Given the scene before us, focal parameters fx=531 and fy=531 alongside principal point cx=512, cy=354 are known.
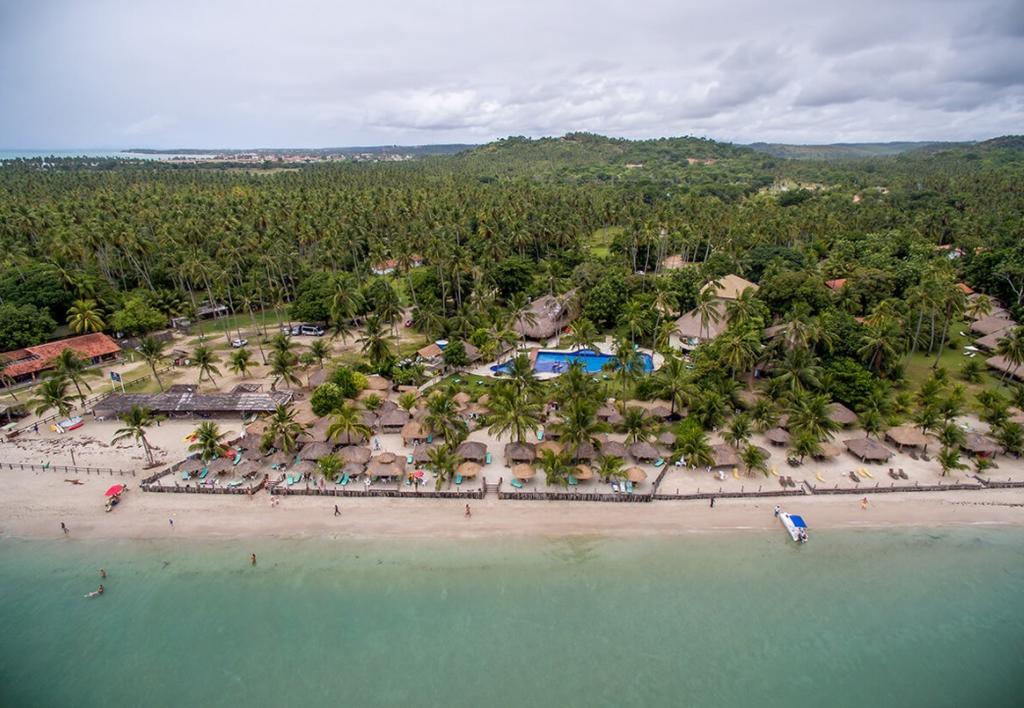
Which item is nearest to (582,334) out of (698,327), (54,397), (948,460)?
(698,327)

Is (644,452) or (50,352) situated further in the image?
(50,352)

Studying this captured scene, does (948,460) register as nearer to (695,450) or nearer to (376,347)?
(695,450)

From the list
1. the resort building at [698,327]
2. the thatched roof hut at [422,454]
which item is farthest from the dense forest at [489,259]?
the thatched roof hut at [422,454]

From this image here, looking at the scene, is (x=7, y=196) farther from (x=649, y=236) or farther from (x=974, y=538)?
(x=974, y=538)

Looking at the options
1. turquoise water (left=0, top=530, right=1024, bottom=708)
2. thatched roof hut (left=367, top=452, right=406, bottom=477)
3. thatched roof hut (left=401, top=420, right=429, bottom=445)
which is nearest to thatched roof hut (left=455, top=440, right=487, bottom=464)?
thatched roof hut (left=401, top=420, right=429, bottom=445)

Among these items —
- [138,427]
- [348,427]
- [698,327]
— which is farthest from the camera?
[698,327]
